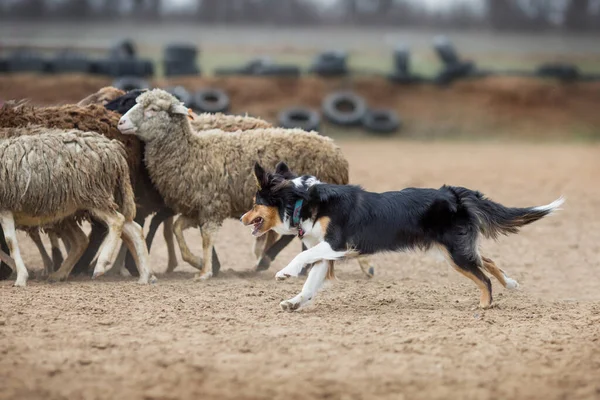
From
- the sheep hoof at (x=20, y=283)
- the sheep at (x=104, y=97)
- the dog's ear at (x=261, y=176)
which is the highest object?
the sheep at (x=104, y=97)

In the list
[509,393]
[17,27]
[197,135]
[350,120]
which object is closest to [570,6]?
[350,120]

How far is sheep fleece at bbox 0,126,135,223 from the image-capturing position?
9609mm

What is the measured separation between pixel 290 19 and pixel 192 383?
110 feet

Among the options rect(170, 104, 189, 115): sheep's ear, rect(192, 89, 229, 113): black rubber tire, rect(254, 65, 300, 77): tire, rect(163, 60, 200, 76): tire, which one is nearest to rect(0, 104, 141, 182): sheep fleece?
rect(170, 104, 189, 115): sheep's ear

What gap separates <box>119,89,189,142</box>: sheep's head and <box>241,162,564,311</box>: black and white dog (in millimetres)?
2389

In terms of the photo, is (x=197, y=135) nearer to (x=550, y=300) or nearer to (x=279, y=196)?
(x=279, y=196)

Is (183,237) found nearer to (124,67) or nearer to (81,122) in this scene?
(81,122)

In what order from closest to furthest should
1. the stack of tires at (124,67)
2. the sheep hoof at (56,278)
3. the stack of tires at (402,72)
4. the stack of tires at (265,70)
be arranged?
the sheep hoof at (56,278) < the stack of tires at (124,67) < the stack of tires at (265,70) < the stack of tires at (402,72)

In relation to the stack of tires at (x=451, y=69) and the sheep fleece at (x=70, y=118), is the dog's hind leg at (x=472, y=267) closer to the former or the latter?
the sheep fleece at (x=70, y=118)

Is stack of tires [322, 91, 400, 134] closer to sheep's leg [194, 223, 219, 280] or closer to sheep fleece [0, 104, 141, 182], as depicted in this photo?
sheep's leg [194, 223, 219, 280]

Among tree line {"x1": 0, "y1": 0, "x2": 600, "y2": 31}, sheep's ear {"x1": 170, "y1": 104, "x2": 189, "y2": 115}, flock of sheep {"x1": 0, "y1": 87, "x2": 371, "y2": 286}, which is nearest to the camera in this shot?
flock of sheep {"x1": 0, "y1": 87, "x2": 371, "y2": 286}

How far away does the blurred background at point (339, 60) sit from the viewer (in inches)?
1101

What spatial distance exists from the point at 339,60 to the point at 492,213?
22097mm

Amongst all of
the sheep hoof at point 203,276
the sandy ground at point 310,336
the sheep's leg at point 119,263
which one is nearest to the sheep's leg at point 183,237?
the sandy ground at point 310,336
